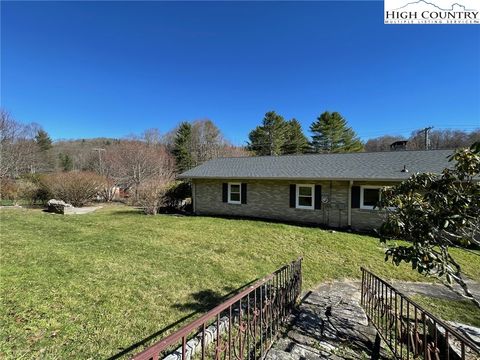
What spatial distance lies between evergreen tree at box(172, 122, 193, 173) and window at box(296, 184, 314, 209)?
23327mm

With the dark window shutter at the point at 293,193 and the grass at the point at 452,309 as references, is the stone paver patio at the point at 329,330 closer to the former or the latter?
the grass at the point at 452,309

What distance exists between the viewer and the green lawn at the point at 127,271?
9.80ft

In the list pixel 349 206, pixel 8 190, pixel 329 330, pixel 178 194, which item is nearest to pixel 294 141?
pixel 178 194

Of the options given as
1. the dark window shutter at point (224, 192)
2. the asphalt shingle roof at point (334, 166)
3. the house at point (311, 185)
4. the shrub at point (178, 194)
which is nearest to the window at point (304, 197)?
the house at point (311, 185)

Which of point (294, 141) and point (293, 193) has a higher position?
point (294, 141)

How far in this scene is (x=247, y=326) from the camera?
8.30ft

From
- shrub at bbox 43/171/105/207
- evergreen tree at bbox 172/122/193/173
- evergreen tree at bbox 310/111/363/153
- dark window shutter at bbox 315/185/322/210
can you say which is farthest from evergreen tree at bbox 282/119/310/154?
shrub at bbox 43/171/105/207

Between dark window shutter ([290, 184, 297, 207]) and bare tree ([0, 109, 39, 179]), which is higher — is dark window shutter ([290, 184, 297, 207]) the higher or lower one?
the lower one

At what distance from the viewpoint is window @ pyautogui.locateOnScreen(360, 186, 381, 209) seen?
1057 centimetres

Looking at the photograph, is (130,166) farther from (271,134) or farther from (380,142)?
(380,142)

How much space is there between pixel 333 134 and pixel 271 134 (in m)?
8.74

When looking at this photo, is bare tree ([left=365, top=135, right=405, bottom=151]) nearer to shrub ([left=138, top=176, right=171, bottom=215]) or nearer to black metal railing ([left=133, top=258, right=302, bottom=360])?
shrub ([left=138, top=176, right=171, bottom=215])

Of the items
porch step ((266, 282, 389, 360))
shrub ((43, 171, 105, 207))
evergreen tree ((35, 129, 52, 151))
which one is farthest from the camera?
evergreen tree ((35, 129, 52, 151))

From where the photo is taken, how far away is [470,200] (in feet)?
8.37
